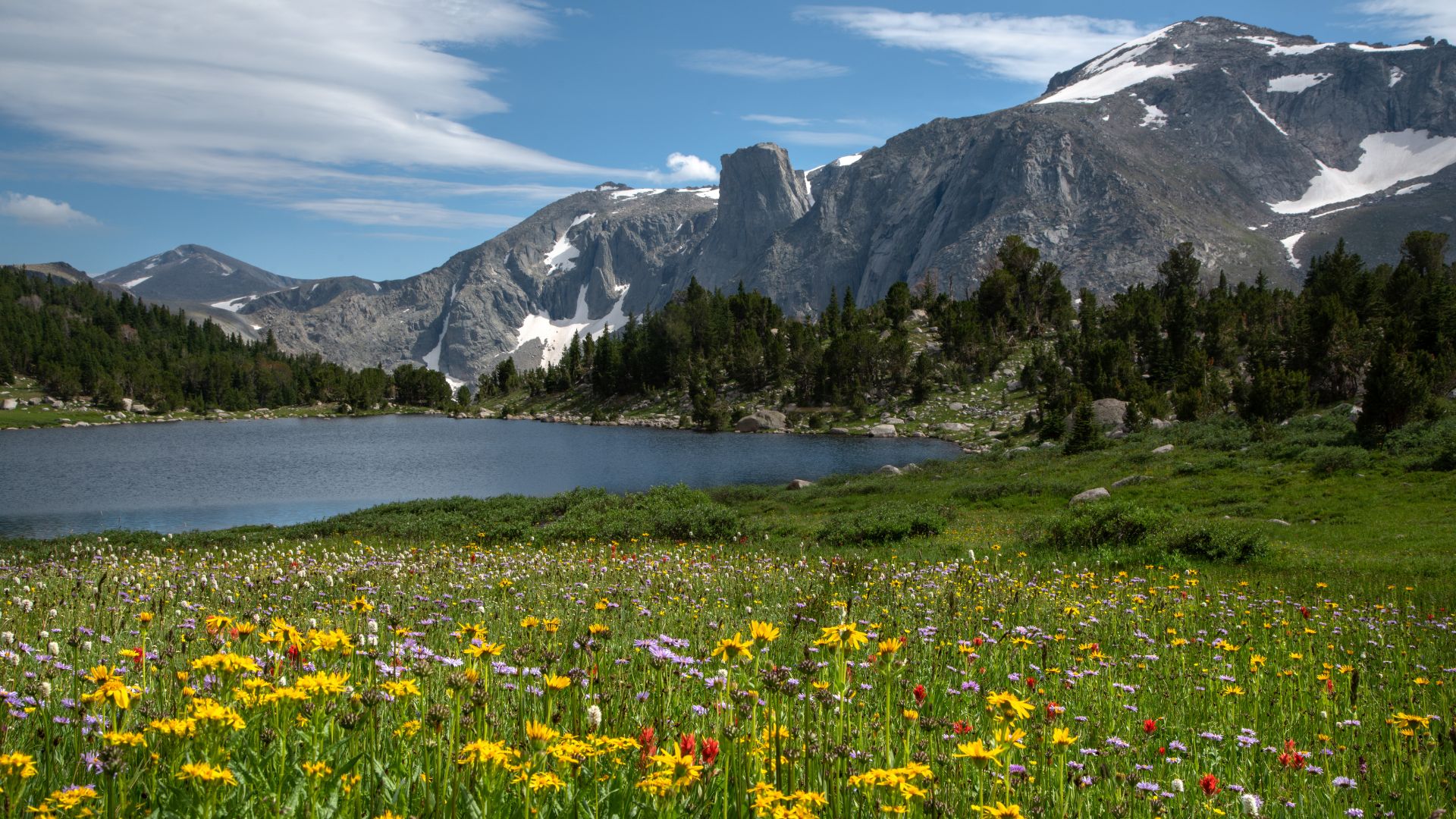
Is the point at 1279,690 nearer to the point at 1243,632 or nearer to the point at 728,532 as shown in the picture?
the point at 1243,632

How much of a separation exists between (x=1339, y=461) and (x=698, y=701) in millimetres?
30720

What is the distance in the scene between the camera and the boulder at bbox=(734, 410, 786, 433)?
88.1 m

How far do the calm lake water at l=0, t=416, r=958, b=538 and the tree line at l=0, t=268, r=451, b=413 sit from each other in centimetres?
5030

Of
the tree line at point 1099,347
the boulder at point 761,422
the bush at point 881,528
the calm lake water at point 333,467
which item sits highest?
the tree line at point 1099,347

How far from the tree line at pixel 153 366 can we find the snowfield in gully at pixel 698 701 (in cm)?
15156

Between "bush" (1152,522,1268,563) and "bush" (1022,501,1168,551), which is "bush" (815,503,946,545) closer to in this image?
"bush" (1022,501,1168,551)

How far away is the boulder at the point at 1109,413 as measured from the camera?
181 feet

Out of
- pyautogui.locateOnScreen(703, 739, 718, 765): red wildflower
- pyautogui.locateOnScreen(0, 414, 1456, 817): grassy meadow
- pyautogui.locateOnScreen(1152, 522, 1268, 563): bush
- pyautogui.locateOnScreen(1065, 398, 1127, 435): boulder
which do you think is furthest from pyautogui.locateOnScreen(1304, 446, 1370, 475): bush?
pyautogui.locateOnScreen(703, 739, 718, 765): red wildflower

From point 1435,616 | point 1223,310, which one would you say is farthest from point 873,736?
point 1223,310

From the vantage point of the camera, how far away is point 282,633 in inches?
154

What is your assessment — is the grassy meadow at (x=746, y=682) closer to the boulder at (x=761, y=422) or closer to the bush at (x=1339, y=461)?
the bush at (x=1339, y=461)

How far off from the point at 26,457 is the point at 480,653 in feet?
261

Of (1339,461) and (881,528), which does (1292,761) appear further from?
(1339,461)

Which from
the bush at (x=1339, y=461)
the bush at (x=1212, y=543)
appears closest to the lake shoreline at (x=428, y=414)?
the bush at (x=1339, y=461)
